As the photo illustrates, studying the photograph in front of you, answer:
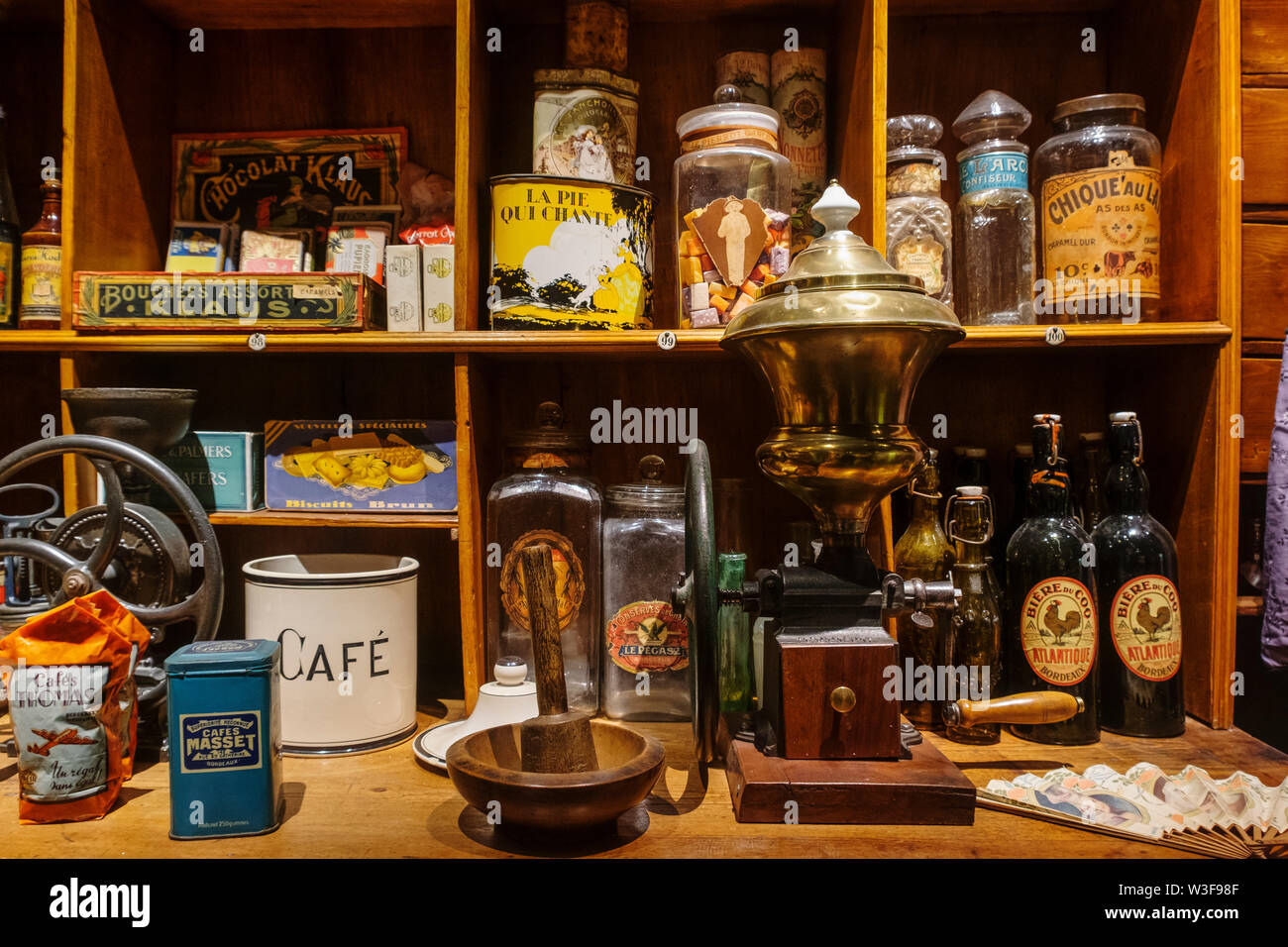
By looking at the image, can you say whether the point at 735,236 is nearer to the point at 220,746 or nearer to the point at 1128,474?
the point at 1128,474

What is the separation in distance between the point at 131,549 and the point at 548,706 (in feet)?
2.28

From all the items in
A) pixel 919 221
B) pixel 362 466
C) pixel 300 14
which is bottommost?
pixel 362 466

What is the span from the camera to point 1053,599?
125 centimetres

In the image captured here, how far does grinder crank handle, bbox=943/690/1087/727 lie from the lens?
1106mm

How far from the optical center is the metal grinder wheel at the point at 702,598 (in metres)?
0.94

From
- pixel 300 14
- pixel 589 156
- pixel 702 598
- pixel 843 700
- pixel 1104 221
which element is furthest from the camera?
pixel 300 14

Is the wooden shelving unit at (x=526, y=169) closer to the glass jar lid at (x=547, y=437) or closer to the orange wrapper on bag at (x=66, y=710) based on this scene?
the glass jar lid at (x=547, y=437)

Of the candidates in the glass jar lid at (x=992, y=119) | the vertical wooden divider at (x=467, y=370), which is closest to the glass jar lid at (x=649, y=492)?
the vertical wooden divider at (x=467, y=370)

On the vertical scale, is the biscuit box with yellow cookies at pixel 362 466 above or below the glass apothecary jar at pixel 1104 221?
below

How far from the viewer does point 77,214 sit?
1358mm

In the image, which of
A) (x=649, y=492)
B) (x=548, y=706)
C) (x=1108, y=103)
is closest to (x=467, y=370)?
(x=649, y=492)

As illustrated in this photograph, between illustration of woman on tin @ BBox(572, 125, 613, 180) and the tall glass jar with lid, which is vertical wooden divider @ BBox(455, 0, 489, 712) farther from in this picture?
the tall glass jar with lid

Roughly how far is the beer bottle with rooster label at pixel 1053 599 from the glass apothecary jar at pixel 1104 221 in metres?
0.23

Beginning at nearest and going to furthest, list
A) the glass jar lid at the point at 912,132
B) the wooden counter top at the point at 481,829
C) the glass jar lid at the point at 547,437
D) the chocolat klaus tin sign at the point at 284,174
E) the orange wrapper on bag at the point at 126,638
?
the wooden counter top at the point at 481,829
the orange wrapper on bag at the point at 126,638
the glass jar lid at the point at 547,437
the glass jar lid at the point at 912,132
the chocolat klaus tin sign at the point at 284,174
